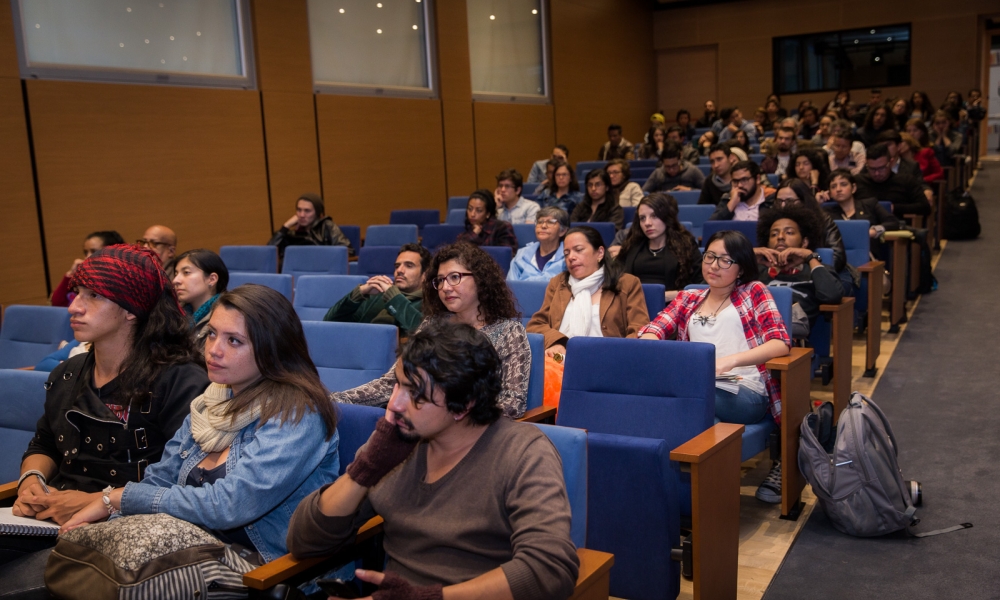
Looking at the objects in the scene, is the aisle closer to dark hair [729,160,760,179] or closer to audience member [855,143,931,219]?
audience member [855,143,931,219]

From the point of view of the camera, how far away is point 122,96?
6.64 metres

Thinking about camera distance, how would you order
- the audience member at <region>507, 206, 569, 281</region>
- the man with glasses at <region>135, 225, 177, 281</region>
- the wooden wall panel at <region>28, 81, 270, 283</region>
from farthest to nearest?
1. the wooden wall panel at <region>28, 81, 270, 283</region>
2. the man with glasses at <region>135, 225, 177, 281</region>
3. the audience member at <region>507, 206, 569, 281</region>

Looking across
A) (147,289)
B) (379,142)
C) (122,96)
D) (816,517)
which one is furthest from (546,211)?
(379,142)

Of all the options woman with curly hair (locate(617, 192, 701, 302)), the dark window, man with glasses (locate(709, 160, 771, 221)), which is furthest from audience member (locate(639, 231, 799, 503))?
the dark window

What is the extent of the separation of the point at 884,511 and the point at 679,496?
2.89 ft

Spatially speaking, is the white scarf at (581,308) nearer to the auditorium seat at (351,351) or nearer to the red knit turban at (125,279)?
the auditorium seat at (351,351)

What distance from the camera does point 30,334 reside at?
157 inches

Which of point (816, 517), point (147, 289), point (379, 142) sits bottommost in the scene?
point (816, 517)

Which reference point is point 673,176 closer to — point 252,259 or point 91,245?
point 252,259

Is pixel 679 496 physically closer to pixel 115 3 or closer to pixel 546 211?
pixel 546 211

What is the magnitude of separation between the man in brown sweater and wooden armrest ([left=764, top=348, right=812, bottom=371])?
1596mm

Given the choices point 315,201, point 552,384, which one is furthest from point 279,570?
point 315,201

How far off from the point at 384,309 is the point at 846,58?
44.5ft

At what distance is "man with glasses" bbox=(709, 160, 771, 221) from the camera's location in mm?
5727
